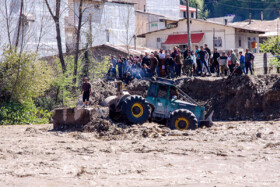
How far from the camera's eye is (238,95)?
27.1 m

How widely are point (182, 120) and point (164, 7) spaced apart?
5993 cm

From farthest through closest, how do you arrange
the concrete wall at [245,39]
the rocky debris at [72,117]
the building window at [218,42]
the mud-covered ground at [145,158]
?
the building window at [218,42] < the concrete wall at [245,39] < the rocky debris at [72,117] < the mud-covered ground at [145,158]

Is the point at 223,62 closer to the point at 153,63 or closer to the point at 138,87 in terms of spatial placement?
the point at 153,63

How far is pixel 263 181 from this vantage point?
11734 mm

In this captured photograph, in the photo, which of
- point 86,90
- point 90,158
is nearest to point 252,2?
point 86,90

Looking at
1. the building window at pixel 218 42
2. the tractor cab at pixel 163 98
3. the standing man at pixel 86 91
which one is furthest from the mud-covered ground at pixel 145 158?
the building window at pixel 218 42

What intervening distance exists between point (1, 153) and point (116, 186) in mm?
5700

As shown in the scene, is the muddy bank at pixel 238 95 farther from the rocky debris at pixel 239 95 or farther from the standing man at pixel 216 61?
the standing man at pixel 216 61

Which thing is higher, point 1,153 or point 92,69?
point 92,69

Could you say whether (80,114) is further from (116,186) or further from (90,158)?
(116,186)

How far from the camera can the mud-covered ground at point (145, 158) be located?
11.9 metres

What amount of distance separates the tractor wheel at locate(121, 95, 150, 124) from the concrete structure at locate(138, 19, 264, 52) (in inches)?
1324

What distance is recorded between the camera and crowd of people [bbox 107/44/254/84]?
27031 mm

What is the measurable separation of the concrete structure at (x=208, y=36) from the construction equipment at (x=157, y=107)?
1284 inches
